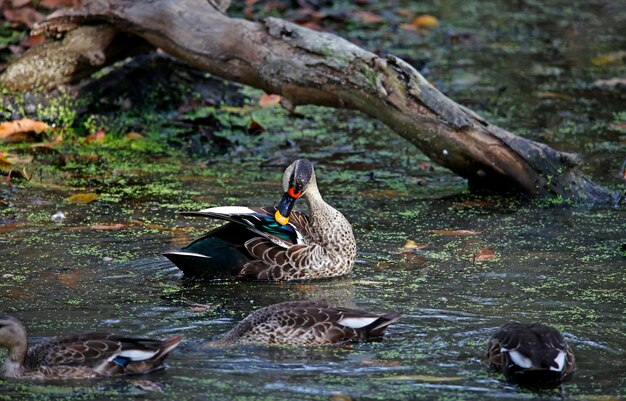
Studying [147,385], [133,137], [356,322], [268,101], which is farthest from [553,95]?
[147,385]

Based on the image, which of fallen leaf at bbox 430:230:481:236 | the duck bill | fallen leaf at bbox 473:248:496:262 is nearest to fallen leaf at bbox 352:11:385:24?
fallen leaf at bbox 430:230:481:236

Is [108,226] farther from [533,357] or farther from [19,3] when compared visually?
[19,3]

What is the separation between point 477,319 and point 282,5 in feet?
35.9

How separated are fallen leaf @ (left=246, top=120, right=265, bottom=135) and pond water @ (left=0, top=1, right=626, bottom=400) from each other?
14cm

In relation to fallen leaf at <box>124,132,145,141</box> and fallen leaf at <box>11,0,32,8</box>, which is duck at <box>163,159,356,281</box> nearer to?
fallen leaf at <box>124,132,145,141</box>

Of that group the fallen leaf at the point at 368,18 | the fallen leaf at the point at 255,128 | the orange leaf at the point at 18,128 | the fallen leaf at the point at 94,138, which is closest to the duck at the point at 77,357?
the orange leaf at the point at 18,128

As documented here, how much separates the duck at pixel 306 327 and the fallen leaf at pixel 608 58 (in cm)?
960

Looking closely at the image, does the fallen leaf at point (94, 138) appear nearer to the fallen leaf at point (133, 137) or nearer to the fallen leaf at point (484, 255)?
the fallen leaf at point (133, 137)

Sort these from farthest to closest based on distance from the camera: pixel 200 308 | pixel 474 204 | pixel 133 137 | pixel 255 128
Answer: pixel 255 128
pixel 133 137
pixel 474 204
pixel 200 308

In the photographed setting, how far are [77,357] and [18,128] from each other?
5.62 metres

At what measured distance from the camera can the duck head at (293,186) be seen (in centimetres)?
773

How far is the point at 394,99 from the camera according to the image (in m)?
9.46

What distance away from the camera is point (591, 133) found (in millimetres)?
11844

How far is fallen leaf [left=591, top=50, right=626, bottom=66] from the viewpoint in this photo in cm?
1505
